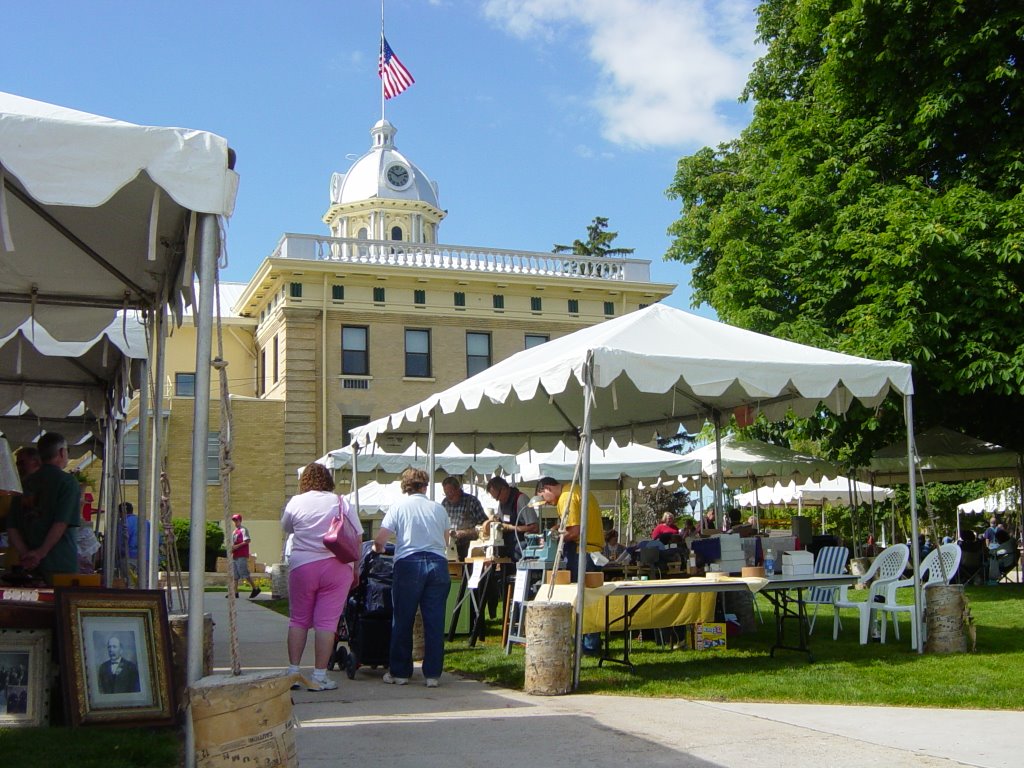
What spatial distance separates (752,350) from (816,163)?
10.2 m

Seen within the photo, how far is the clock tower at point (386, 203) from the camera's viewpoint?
48219 mm

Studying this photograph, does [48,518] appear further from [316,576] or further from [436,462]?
[436,462]

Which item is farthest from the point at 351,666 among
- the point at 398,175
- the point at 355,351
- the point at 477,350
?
the point at 398,175

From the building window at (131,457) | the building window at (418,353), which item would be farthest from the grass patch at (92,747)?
the building window at (418,353)

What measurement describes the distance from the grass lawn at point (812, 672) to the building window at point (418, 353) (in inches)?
1013

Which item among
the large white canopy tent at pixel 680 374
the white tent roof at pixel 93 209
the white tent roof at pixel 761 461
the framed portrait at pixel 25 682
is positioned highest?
the white tent roof at pixel 93 209

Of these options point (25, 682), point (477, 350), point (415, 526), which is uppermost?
point (477, 350)

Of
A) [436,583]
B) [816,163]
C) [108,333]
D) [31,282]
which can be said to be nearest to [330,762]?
[436,583]

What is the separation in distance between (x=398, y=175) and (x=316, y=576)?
139ft

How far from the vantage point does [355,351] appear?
123 feet

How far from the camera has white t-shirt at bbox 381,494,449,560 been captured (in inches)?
360

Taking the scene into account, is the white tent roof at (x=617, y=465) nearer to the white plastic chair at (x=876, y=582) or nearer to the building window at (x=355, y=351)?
the white plastic chair at (x=876, y=582)

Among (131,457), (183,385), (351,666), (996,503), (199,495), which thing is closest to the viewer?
(199,495)

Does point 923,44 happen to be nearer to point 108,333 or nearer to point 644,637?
point 644,637
